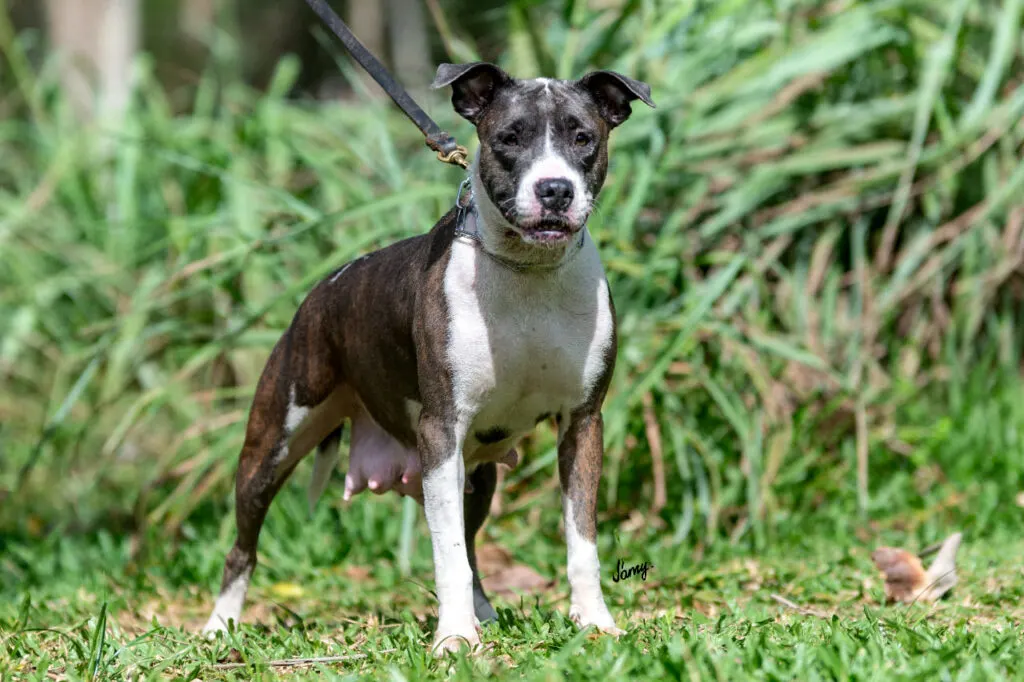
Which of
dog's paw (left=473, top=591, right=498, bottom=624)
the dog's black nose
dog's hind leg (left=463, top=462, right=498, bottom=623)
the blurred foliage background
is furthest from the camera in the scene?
the blurred foliage background

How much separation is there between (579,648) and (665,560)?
6.39ft

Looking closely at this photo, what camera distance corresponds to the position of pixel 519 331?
3.62 metres

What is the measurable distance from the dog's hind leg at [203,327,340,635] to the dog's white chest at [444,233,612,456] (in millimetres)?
803

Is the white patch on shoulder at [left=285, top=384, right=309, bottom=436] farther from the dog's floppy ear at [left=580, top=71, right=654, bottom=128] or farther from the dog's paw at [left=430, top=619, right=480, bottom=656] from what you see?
the dog's floppy ear at [left=580, top=71, right=654, bottom=128]

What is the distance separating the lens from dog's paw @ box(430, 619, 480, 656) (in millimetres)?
3418

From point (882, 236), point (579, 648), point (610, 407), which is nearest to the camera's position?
point (579, 648)

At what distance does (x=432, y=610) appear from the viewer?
4645mm

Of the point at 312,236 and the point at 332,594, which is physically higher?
the point at 312,236

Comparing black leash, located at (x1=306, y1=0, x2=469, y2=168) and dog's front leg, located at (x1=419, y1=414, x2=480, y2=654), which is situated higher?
black leash, located at (x1=306, y1=0, x2=469, y2=168)

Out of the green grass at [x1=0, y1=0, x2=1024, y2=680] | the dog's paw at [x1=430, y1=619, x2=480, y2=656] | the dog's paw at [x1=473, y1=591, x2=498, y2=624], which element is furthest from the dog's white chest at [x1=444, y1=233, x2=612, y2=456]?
the green grass at [x1=0, y1=0, x2=1024, y2=680]

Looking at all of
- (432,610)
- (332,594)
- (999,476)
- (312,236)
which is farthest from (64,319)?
(999,476)

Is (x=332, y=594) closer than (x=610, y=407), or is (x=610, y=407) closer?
(x=332, y=594)

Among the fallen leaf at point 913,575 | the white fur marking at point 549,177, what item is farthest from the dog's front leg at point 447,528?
the fallen leaf at point 913,575

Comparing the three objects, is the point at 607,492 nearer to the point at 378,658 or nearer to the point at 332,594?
the point at 332,594
